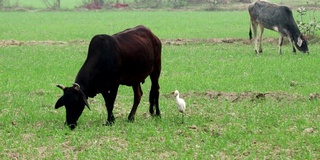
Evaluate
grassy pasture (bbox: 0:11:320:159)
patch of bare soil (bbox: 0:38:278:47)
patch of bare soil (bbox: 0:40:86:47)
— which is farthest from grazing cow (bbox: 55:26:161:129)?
patch of bare soil (bbox: 0:40:86:47)

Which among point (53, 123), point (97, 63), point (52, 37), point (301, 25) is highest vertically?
point (97, 63)

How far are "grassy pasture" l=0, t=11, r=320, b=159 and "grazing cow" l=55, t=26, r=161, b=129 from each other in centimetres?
44

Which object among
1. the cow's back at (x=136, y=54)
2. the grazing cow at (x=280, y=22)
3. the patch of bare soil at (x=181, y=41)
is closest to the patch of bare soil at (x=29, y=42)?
the patch of bare soil at (x=181, y=41)

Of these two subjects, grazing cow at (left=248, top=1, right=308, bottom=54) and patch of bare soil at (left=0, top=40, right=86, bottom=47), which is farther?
patch of bare soil at (left=0, top=40, right=86, bottom=47)

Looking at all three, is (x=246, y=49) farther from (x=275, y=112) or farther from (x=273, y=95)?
(x=275, y=112)

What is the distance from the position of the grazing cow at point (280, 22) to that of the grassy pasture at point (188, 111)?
47cm

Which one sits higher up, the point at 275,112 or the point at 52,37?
Result: the point at 275,112

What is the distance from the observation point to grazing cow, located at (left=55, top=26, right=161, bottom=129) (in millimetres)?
11633

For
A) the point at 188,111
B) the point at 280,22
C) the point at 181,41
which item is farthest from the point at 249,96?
the point at 181,41

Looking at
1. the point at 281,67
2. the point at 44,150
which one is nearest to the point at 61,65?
the point at 281,67

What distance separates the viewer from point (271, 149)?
10195 mm

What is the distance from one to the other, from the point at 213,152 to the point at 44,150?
2.58 metres

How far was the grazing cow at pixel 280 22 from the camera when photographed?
23766 millimetres

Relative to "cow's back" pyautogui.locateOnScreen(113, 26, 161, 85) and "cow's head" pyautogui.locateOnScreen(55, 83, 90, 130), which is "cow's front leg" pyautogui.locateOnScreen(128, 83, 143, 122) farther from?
"cow's head" pyautogui.locateOnScreen(55, 83, 90, 130)
